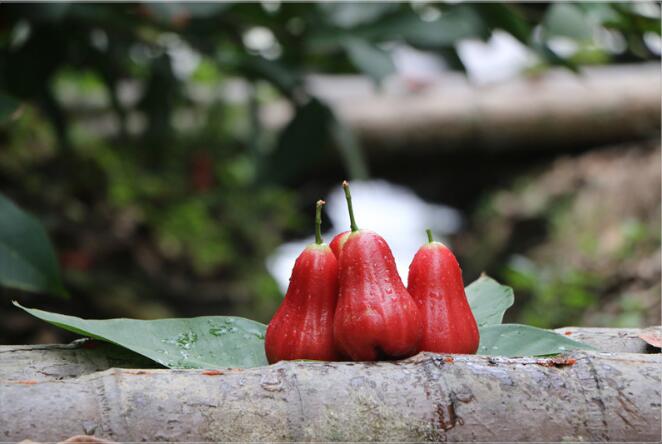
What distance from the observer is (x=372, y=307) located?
81cm

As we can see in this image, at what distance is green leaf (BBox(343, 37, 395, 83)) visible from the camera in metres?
1.68

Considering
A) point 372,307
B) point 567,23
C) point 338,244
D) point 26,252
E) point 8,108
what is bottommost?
point 372,307

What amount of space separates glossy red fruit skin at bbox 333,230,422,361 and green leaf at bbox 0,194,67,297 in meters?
0.65

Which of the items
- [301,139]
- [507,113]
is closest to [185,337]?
[301,139]

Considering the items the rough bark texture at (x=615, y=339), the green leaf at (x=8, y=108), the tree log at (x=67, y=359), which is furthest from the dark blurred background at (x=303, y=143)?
the rough bark texture at (x=615, y=339)

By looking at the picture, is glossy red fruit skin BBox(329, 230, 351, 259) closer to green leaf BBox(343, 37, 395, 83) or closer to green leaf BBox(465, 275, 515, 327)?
green leaf BBox(465, 275, 515, 327)

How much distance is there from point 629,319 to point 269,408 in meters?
1.54

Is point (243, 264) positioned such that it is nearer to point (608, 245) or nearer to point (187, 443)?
point (608, 245)

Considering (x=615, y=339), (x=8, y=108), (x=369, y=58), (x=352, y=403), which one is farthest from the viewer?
(x=369, y=58)

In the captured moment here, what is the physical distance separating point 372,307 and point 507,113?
9.31 ft

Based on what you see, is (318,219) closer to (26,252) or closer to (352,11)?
(26,252)

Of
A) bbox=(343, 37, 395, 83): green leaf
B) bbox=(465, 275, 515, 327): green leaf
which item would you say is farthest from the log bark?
bbox=(465, 275, 515, 327): green leaf

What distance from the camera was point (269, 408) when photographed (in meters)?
0.71

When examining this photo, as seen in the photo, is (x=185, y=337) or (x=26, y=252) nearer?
(x=185, y=337)
